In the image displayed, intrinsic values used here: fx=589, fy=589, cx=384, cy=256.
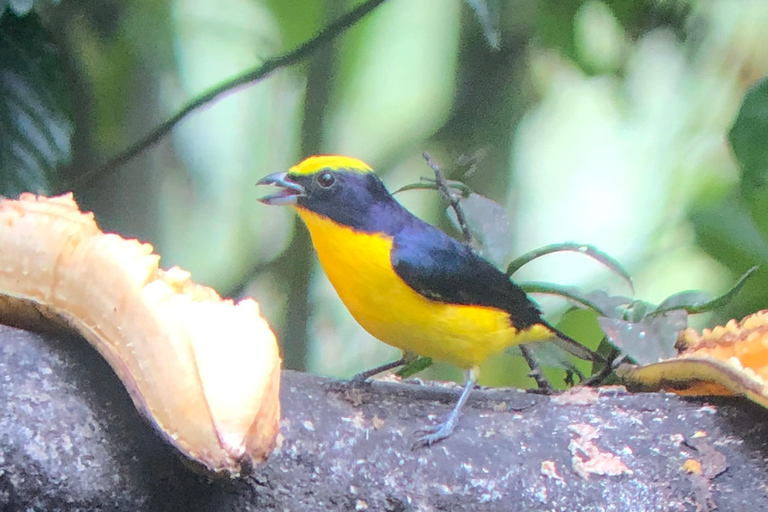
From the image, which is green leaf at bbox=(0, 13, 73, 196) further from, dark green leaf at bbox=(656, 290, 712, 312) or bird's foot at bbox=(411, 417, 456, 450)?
dark green leaf at bbox=(656, 290, 712, 312)

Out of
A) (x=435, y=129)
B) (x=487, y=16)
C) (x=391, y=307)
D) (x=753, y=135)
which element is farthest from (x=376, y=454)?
(x=435, y=129)

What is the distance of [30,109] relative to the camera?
1437 mm

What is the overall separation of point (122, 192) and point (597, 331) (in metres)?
1.71

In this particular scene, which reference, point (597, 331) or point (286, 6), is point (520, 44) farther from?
point (597, 331)

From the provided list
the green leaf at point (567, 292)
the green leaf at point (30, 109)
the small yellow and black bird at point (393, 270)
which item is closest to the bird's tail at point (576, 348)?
the green leaf at point (567, 292)

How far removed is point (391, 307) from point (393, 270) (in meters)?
0.07

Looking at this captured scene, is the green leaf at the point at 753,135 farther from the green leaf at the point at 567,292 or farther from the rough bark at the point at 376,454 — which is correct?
the rough bark at the point at 376,454

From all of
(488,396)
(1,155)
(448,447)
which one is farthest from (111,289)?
(1,155)

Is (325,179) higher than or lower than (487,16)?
lower

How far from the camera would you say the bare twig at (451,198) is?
1.47 meters

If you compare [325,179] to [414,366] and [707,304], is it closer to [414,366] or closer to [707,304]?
[414,366]

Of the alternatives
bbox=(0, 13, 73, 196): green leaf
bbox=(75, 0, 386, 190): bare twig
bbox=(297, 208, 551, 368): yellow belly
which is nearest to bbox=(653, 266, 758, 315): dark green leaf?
bbox=(297, 208, 551, 368): yellow belly

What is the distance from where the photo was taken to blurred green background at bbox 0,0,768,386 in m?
2.04

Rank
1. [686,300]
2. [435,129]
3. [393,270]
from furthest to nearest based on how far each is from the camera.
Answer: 1. [435,129]
2. [686,300]
3. [393,270]
